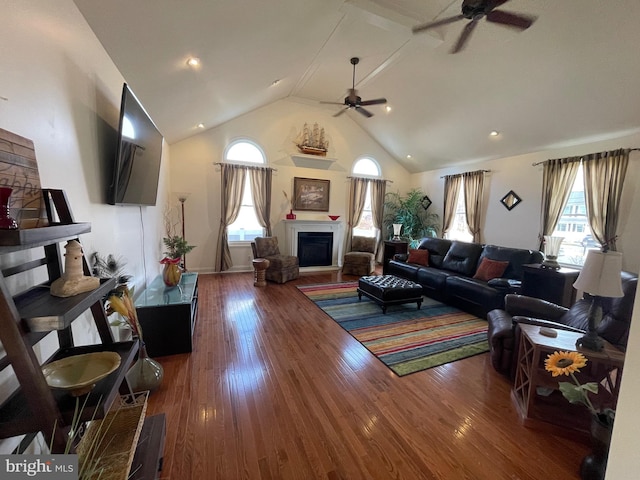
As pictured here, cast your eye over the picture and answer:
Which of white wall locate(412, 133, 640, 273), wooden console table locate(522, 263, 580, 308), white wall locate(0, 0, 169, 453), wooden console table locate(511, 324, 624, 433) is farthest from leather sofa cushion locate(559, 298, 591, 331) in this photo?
white wall locate(0, 0, 169, 453)

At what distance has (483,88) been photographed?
3969mm

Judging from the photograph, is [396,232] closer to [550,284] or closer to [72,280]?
[550,284]

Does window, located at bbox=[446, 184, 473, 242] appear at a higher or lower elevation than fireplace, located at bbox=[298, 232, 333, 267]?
higher

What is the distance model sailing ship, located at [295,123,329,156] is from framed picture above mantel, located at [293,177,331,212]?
26.1 inches

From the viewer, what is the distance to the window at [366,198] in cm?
682

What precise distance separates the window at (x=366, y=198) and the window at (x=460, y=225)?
76.6 inches

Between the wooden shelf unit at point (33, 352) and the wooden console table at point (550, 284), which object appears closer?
the wooden shelf unit at point (33, 352)

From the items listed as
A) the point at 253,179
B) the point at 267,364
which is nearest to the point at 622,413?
the point at 267,364

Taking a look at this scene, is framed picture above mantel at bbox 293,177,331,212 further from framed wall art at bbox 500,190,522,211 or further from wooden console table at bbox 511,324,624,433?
wooden console table at bbox 511,324,624,433

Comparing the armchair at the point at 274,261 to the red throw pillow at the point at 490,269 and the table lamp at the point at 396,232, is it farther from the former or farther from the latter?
the red throw pillow at the point at 490,269

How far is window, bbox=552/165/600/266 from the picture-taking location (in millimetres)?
4102

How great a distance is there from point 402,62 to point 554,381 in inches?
177

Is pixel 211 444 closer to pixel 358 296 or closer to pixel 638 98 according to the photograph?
pixel 358 296

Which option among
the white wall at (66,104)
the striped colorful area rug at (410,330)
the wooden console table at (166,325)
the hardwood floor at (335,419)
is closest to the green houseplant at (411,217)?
the striped colorful area rug at (410,330)
